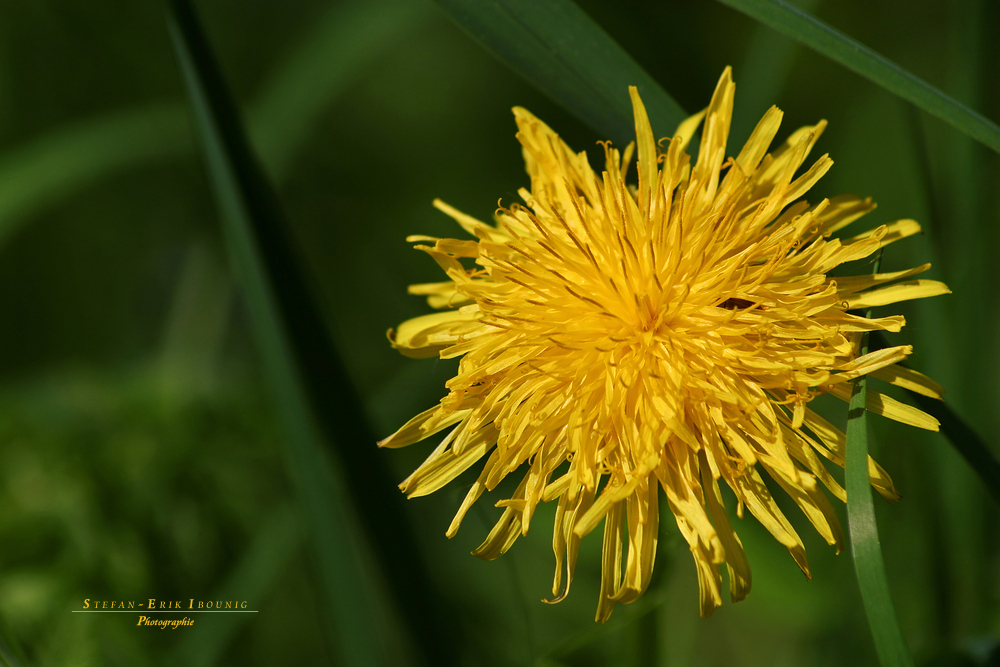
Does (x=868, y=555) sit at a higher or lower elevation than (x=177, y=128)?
lower

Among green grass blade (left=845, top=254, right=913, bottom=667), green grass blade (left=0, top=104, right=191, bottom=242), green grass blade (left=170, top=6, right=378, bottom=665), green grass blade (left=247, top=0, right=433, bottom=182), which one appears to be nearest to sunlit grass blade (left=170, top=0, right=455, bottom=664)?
green grass blade (left=170, top=6, right=378, bottom=665)

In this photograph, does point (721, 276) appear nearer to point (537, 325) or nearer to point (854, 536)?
point (537, 325)

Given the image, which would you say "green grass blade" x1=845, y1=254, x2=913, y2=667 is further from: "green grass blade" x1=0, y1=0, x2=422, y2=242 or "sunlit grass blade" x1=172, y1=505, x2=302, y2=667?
"green grass blade" x1=0, y1=0, x2=422, y2=242

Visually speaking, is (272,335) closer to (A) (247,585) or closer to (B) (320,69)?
(A) (247,585)

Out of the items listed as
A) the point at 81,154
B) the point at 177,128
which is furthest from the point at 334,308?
the point at 81,154

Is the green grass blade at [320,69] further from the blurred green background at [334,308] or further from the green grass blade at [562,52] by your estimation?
the green grass blade at [562,52]

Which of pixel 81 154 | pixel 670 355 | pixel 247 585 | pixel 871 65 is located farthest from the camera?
pixel 81 154

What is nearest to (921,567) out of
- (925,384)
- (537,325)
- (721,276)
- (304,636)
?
(925,384)
